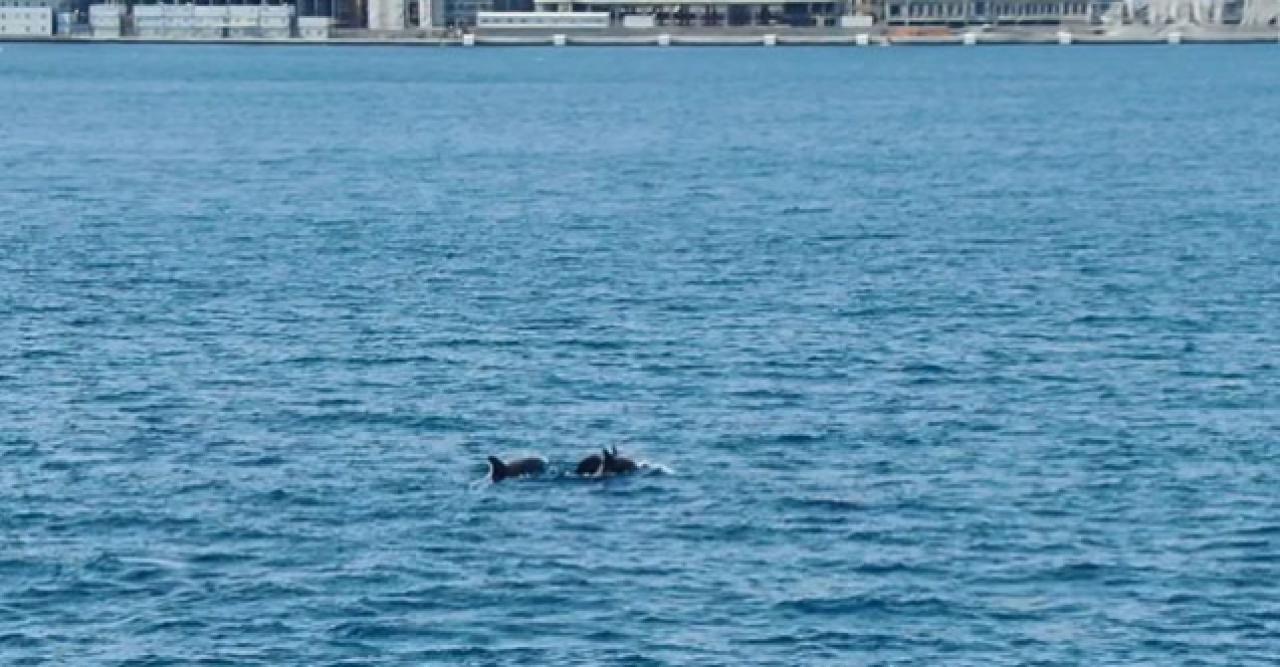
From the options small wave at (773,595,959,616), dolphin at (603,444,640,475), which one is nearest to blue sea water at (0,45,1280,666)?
small wave at (773,595,959,616)

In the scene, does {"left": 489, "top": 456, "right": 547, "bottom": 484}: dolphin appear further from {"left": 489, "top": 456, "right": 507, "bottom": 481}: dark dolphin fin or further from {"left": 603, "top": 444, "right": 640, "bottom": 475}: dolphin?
{"left": 603, "top": 444, "right": 640, "bottom": 475}: dolphin

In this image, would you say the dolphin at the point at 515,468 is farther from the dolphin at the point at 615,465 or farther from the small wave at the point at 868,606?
the small wave at the point at 868,606

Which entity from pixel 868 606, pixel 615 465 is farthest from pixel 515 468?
pixel 868 606

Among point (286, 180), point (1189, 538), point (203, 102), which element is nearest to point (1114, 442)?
point (1189, 538)

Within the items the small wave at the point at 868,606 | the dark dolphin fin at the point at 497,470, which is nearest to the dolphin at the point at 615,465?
the dark dolphin fin at the point at 497,470

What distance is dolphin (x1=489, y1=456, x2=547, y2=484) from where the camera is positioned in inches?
2154

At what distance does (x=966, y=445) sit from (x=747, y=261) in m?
30.9

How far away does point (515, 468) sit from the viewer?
55.0 metres

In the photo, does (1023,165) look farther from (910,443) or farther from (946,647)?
(946,647)

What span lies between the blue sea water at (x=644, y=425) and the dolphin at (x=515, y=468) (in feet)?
1.20

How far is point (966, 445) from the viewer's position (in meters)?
57.9

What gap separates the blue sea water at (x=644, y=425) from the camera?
4603 cm

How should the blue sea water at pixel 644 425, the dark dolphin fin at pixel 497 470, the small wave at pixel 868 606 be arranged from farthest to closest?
the dark dolphin fin at pixel 497 470 → the small wave at pixel 868 606 → the blue sea water at pixel 644 425

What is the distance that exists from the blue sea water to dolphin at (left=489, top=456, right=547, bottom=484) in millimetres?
365
